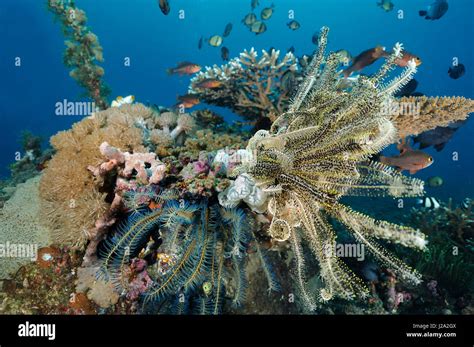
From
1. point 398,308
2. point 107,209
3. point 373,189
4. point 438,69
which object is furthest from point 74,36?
point 438,69

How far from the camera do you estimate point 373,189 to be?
2.74m

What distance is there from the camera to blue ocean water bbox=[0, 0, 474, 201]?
6819cm

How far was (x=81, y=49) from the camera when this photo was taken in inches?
331

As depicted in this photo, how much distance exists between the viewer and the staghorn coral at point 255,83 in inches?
241

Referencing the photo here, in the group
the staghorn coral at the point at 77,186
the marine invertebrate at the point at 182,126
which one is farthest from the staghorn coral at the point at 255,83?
the staghorn coral at the point at 77,186

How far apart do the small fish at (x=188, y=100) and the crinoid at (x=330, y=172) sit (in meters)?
4.30

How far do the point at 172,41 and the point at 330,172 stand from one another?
11266 centimetres

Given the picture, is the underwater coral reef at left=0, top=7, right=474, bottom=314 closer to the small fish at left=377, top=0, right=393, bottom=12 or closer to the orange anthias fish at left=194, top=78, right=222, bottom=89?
the orange anthias fish at left=194, top=78, right=222, bottom=89

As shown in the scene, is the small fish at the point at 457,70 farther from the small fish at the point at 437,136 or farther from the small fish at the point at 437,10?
the small fish at the point at 437,136

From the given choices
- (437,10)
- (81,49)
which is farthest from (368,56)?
(81,49)

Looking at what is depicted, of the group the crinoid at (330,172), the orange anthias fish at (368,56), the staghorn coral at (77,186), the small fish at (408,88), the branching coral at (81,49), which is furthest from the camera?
the branching coral at (81,49)

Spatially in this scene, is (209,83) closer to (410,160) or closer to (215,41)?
(410,160)

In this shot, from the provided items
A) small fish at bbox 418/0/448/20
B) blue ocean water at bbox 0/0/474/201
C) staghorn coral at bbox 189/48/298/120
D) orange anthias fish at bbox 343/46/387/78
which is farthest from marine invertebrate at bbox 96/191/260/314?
blue ocean water at bbox 0/0/474/201
